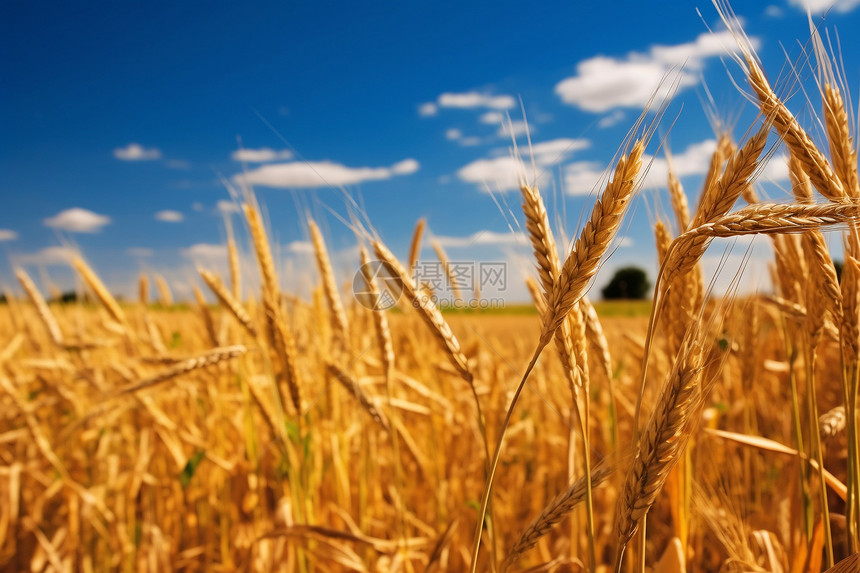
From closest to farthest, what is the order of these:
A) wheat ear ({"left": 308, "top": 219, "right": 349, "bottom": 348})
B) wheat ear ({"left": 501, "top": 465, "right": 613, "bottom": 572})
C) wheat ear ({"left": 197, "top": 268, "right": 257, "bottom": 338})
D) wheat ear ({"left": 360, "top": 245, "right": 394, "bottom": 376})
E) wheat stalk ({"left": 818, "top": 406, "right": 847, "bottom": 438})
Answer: wheat ear ({"left": 501, "top": 465, "right": 613, "bottom": 572}) < wheat stalk ({"left": 818, "top": 406, "right": 847, "bottom": 438}) < wheat ear ({"left": 360, "top": 245, "right": 394, "bottom": 376}) < wheat ear ({"left": 197, "top": 268, "right": 257, "bottom": 338}) < wheat ear ({"left": 308, "top": 219, "right": 349, "bottom": 348})

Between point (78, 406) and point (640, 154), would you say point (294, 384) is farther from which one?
point (78, 406)

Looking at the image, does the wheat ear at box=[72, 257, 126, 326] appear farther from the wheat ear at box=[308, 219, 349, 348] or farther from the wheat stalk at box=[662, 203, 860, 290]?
the wheat stalk at box=[662, 203, 860, 290]

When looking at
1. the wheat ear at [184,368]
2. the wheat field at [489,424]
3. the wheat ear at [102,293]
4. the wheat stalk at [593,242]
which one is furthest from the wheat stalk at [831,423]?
the wheat ear at [102,293]

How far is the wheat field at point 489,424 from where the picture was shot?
890mm

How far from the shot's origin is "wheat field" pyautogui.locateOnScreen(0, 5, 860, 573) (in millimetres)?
890

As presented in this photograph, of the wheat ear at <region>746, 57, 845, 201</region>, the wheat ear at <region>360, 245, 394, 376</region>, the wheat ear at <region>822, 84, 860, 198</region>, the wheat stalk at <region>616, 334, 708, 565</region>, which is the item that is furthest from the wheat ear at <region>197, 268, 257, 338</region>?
the wheat ear at <region>822, 84, 860, 198</region>

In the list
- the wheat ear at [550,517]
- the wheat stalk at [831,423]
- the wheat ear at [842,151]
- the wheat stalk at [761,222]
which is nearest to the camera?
the wheat stalk at [761,222]

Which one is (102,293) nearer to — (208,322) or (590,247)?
(208,322)

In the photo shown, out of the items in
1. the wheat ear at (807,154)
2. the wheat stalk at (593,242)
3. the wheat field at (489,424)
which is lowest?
the wheat field at (489,424)

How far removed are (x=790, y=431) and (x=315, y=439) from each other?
2.83 metres

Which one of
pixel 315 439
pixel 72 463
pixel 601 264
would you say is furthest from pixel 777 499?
pixel 72 463

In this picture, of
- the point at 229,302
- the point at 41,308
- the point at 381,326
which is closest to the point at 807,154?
the point at 381,326

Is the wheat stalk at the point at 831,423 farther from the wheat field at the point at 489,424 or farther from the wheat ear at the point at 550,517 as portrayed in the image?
the wheat ear at the point at 550,517

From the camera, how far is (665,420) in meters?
0.79
